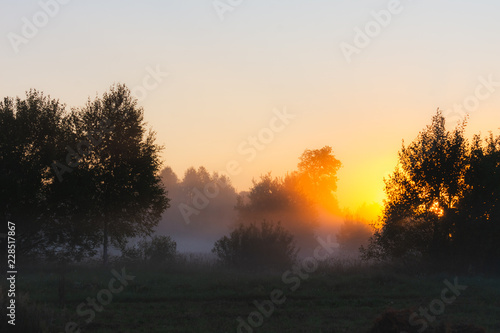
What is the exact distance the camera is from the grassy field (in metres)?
16.0

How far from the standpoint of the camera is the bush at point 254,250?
112 feet

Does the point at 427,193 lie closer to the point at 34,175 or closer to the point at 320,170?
the point at 34,175

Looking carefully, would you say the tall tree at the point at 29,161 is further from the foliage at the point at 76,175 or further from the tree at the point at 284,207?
the tree at the point at 284,207

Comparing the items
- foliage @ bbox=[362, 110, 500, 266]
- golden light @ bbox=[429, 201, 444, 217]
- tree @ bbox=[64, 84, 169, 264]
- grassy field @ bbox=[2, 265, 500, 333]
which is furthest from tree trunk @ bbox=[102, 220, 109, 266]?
golden light @ bbox=[429, 201, 444, 217]

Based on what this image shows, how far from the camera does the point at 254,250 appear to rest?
3438cm

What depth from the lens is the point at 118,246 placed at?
34.8m

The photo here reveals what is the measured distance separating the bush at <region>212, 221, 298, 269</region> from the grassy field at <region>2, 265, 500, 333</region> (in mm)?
5125

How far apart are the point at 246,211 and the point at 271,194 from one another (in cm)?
384

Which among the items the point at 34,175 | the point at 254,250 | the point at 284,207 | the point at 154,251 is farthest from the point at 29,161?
the point at 284,207

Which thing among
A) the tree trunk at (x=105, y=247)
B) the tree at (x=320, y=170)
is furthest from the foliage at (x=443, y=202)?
the tree at (x=320, y=170)

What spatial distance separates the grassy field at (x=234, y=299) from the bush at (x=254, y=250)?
16.8ft

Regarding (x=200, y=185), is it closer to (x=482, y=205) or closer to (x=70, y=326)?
(x=482, y=205)

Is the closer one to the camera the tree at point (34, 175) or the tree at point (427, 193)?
the tree at point (34, 175)

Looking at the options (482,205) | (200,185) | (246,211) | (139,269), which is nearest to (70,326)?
(139,269)
